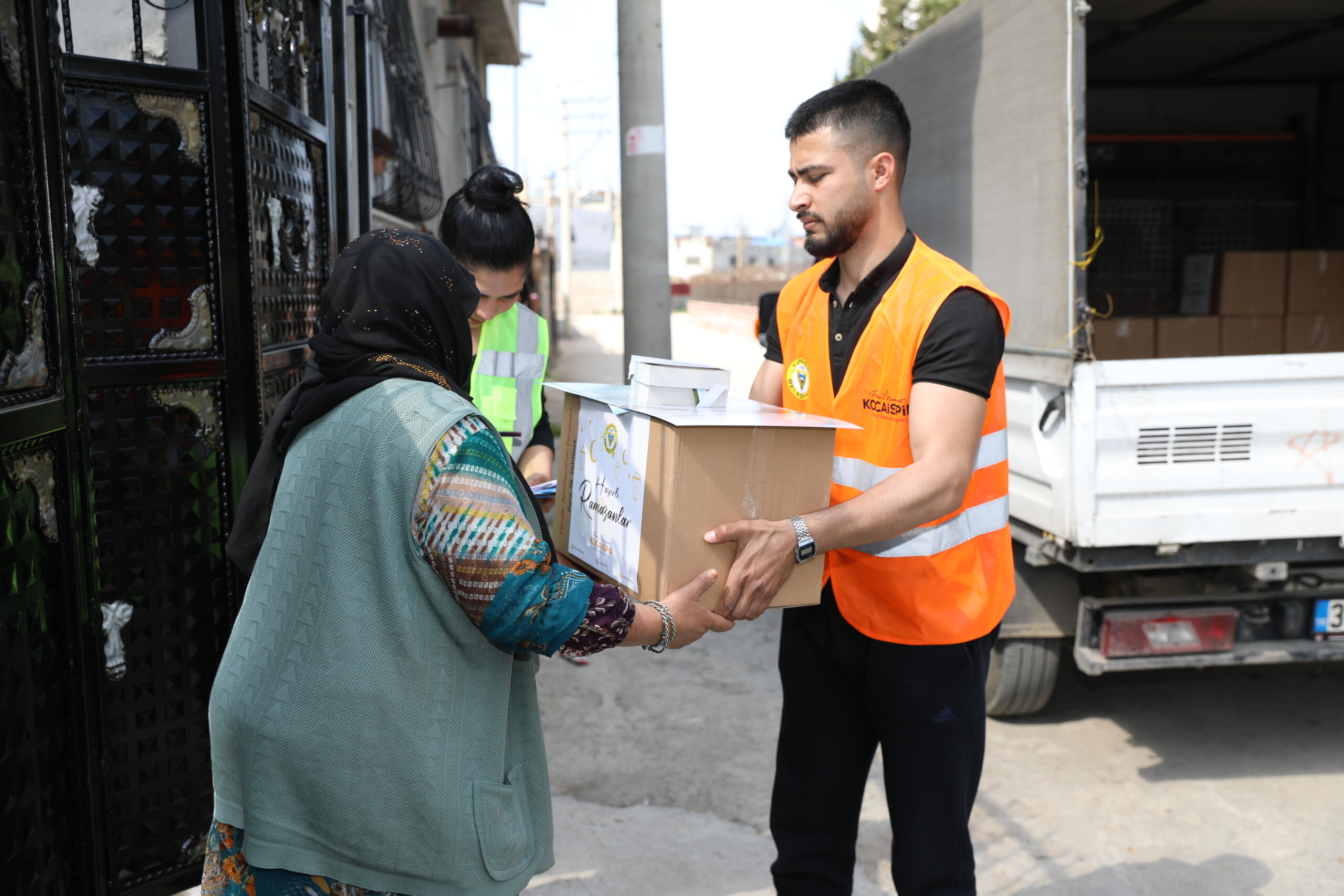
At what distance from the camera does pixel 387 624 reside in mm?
1593

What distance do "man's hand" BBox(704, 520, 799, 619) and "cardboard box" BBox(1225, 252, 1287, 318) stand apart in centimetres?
431

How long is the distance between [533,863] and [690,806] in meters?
2.01

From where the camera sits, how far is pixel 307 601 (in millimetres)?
1615

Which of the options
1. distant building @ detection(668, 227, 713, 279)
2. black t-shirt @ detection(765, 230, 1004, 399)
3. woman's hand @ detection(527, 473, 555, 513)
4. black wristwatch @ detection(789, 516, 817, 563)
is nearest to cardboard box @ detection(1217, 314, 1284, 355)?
black t-shirt @ detection(765, 230, 1004, 399)

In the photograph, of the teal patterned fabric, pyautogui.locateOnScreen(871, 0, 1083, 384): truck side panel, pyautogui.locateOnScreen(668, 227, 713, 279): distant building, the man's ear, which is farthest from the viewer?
pyautogui.locateOnScreen(668, 227, 713, 279): distant building

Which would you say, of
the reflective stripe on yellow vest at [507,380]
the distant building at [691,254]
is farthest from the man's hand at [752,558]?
the distant building at [691,254]

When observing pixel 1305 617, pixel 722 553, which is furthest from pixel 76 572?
pixel 1305 617

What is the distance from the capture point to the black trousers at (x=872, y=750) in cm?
230

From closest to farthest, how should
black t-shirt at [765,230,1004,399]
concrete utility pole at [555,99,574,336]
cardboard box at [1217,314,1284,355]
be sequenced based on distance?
1. black t-shirt at [765,230,1004,399]
2. cardboard box at [1217,314,1284,355]
3. concrete utility pole at [555,99,574,336]

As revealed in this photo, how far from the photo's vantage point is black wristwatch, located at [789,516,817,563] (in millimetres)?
2074

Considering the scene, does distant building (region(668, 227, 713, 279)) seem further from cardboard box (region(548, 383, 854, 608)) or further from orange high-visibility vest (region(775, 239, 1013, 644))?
cardboard box (region(548, 383, 854, 608))

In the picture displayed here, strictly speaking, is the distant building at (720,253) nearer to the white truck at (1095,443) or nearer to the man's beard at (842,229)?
the white truck at (1095,443)

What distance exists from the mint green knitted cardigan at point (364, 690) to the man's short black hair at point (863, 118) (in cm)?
118

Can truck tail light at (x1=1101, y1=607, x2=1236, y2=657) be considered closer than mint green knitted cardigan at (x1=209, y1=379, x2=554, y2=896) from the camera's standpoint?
No
